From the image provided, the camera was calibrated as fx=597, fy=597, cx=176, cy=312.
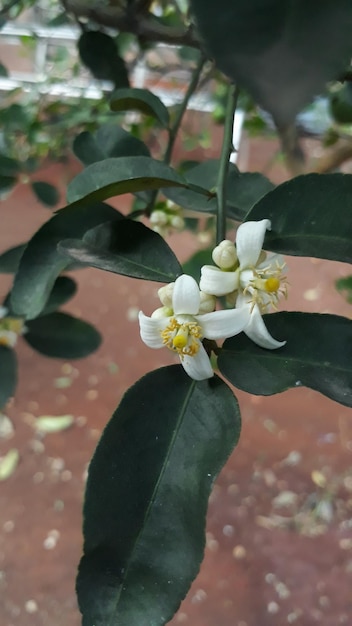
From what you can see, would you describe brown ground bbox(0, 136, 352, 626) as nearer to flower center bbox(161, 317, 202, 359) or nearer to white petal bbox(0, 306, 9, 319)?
white petal bbox(0, 306, 9, 319)

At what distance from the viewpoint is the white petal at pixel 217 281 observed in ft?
0.89

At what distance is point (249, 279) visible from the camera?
273mm

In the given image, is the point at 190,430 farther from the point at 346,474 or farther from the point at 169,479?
the point at 346,474

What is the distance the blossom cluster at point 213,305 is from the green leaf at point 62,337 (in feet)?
0.99

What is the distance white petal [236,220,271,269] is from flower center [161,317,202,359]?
39 mm

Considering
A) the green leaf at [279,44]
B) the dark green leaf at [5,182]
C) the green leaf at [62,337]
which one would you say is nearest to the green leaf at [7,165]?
the dark green leaf at [5,182]

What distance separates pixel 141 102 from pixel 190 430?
222 mm

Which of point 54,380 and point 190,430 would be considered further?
point 54,380

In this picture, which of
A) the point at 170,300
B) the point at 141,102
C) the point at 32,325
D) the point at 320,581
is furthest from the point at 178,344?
the point at 320,581

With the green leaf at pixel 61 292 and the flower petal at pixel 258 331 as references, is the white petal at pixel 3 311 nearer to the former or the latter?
the green leaf at pixel 61 292

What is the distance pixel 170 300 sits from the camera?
0.92 feet

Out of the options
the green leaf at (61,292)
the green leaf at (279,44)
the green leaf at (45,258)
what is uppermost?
the green leaf at (279,44)

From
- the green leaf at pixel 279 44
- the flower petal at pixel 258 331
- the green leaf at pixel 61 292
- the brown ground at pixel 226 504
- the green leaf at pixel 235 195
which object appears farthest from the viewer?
the brown ground at pixel 226 504

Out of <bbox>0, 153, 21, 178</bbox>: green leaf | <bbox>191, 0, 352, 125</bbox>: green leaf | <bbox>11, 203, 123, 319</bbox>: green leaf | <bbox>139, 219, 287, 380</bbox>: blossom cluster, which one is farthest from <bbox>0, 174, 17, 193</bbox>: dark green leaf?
<bbox>191, 0, 352, 125</bbox>: green leaf
